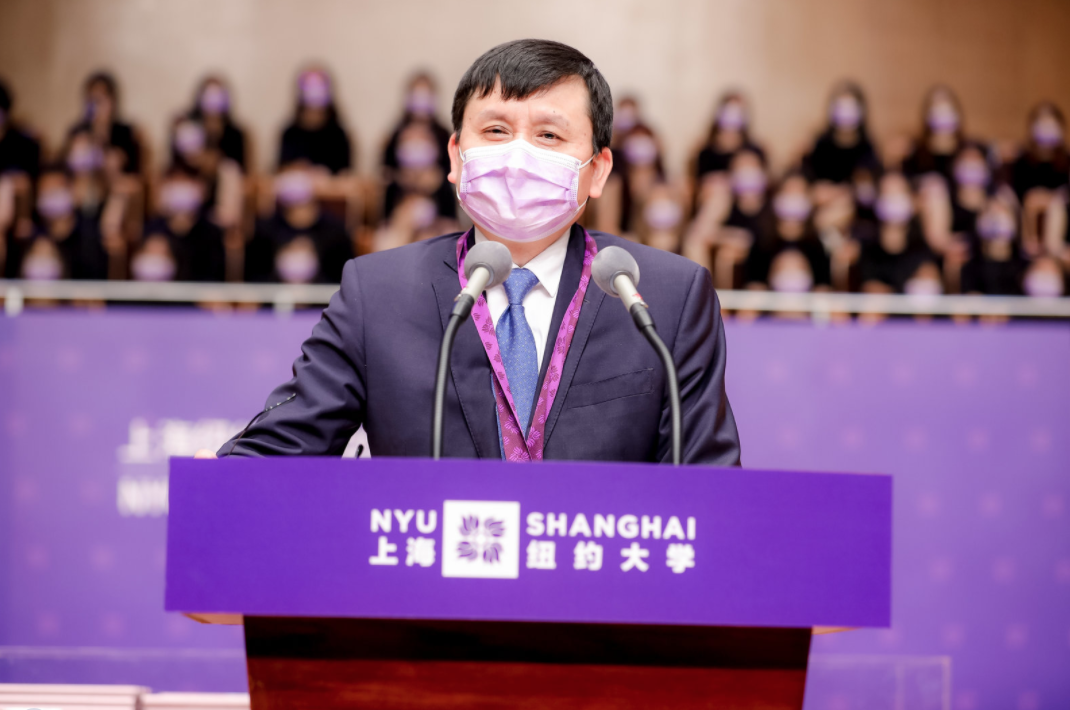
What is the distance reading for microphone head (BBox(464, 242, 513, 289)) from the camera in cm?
125

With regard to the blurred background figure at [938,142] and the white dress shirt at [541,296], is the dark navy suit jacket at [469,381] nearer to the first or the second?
the white dress shirt at [541,296]

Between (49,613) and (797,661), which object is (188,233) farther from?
(797,661)

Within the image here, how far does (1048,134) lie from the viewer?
6.47 meters

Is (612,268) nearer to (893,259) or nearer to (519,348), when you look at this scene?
(519,348)

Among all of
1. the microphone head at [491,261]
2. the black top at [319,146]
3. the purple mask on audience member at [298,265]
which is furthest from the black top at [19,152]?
the microphone head at [491,261]

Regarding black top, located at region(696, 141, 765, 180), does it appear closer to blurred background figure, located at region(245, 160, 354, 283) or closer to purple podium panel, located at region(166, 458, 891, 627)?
blurred background figure, located at region(245, 160, 354, 283)

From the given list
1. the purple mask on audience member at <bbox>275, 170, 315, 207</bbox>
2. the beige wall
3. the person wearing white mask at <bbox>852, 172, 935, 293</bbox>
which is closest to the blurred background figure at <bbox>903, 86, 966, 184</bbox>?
the person wearing white mask at <bbox>852, 172, 935, 293</bbox>

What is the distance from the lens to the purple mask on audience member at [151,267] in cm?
519

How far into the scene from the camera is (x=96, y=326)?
3379 mm

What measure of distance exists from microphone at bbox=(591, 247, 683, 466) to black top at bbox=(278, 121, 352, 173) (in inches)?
210

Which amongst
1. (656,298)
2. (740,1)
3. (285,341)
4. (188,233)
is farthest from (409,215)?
(656,298)

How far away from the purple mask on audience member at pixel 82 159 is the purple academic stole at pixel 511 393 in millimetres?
5297

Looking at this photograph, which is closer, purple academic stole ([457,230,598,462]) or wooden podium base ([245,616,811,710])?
wooden podium base ([245,616,811,710])

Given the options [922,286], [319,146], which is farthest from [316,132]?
[922,286]
